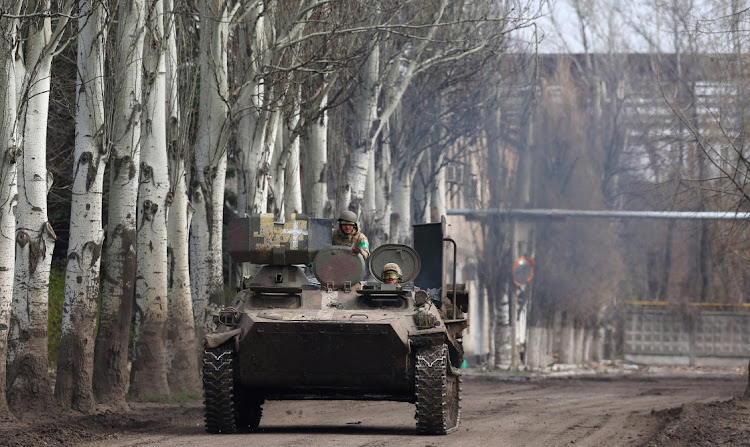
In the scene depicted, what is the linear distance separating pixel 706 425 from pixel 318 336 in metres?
5.49

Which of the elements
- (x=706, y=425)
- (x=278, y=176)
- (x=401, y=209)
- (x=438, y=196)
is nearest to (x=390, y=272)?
(x=706, y=425)

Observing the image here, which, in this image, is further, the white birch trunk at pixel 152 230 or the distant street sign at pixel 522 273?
the distant street sign at pixel 522 273

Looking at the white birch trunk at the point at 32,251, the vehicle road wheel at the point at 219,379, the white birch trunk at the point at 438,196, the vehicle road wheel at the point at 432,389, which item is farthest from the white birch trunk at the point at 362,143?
the vehicle road wheel at the point at 219,379

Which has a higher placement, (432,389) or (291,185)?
(291,185)

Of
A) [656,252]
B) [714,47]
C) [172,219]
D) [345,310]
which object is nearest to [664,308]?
[656,252]

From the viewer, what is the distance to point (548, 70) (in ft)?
188

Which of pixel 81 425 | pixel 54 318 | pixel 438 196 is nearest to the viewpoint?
pixel 81 425

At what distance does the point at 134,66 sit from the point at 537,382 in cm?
1763

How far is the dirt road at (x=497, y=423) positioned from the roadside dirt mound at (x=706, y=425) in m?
0.01

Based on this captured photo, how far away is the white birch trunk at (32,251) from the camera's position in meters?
16.3

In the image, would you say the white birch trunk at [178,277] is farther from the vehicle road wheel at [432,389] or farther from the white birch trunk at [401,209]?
the white birch trunk at [401,209]

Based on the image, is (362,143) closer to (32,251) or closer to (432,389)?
(32,251)

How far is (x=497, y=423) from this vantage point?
18.1 metres

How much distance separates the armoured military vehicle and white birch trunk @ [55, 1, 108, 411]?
2.52m
